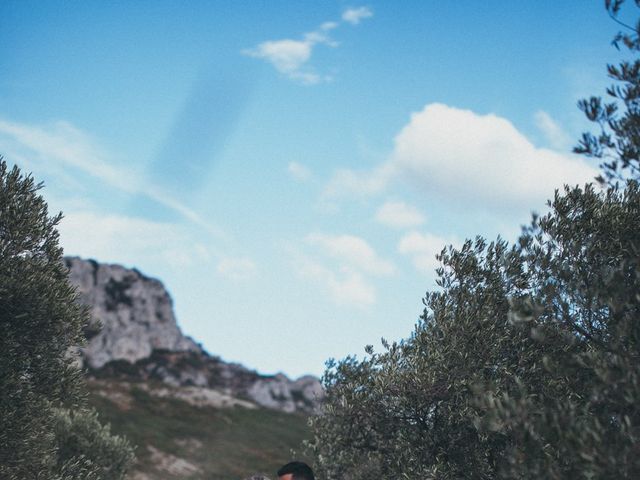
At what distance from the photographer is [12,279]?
20.5m

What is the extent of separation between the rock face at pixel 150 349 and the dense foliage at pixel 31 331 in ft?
314

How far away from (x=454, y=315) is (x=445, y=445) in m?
4.31

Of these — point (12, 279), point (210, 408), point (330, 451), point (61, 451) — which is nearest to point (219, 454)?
point (210, 408)

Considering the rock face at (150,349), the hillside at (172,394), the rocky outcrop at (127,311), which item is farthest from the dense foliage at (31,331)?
the rocky outcrop at (127,311)

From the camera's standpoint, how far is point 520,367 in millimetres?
19016

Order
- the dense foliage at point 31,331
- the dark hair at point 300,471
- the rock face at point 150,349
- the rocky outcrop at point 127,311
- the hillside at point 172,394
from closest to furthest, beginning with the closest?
the dark hair at point 300,471, the dense foliage at point 31,331, the hillside at point 172,394, the rock face at point 150,349, the rocky outcrop at point 127,311

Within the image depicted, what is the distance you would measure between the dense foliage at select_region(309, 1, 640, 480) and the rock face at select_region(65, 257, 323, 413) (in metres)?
98.6

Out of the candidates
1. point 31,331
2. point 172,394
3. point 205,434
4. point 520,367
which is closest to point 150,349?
point 172,394

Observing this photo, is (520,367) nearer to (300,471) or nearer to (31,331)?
(300,471)

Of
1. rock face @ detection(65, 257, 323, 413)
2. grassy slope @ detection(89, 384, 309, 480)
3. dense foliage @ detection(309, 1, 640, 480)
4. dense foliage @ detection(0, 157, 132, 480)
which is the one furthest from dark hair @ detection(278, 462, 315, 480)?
rock face @ detection(65, 257, 323, 413)

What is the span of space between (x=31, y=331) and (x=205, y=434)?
67184 mm

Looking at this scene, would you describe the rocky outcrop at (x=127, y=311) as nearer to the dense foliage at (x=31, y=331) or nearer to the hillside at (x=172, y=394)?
the hillside at (x=172, y=394)

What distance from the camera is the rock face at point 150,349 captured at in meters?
126

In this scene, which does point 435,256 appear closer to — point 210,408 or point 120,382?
point 210,408
